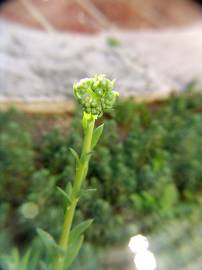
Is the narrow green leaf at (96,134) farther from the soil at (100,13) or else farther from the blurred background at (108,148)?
the soil at (100,13)

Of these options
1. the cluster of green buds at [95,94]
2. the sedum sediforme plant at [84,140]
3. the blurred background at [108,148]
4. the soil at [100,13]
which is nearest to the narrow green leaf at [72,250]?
the sedum sediforme plant at [84,140]

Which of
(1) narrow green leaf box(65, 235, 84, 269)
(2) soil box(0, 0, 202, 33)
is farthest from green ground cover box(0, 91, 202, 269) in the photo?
(2) soil box(0, 0, 202, 33)

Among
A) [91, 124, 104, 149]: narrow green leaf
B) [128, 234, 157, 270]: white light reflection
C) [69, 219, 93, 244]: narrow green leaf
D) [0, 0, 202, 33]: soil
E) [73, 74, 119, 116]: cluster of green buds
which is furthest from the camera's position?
[0, 0, 202, 33]: soil

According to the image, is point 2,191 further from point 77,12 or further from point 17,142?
point 77,12

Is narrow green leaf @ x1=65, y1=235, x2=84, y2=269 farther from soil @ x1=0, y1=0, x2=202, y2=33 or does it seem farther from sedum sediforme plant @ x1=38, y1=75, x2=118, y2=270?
soil @ x1=0, y1=0, x2=202, y2=33

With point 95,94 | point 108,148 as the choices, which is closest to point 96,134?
point 95,94

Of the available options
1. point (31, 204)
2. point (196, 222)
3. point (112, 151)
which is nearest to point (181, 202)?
point (196, 222)

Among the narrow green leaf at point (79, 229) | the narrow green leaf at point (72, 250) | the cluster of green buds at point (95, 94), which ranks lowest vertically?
the narrow green leaf at point (72, 250)
